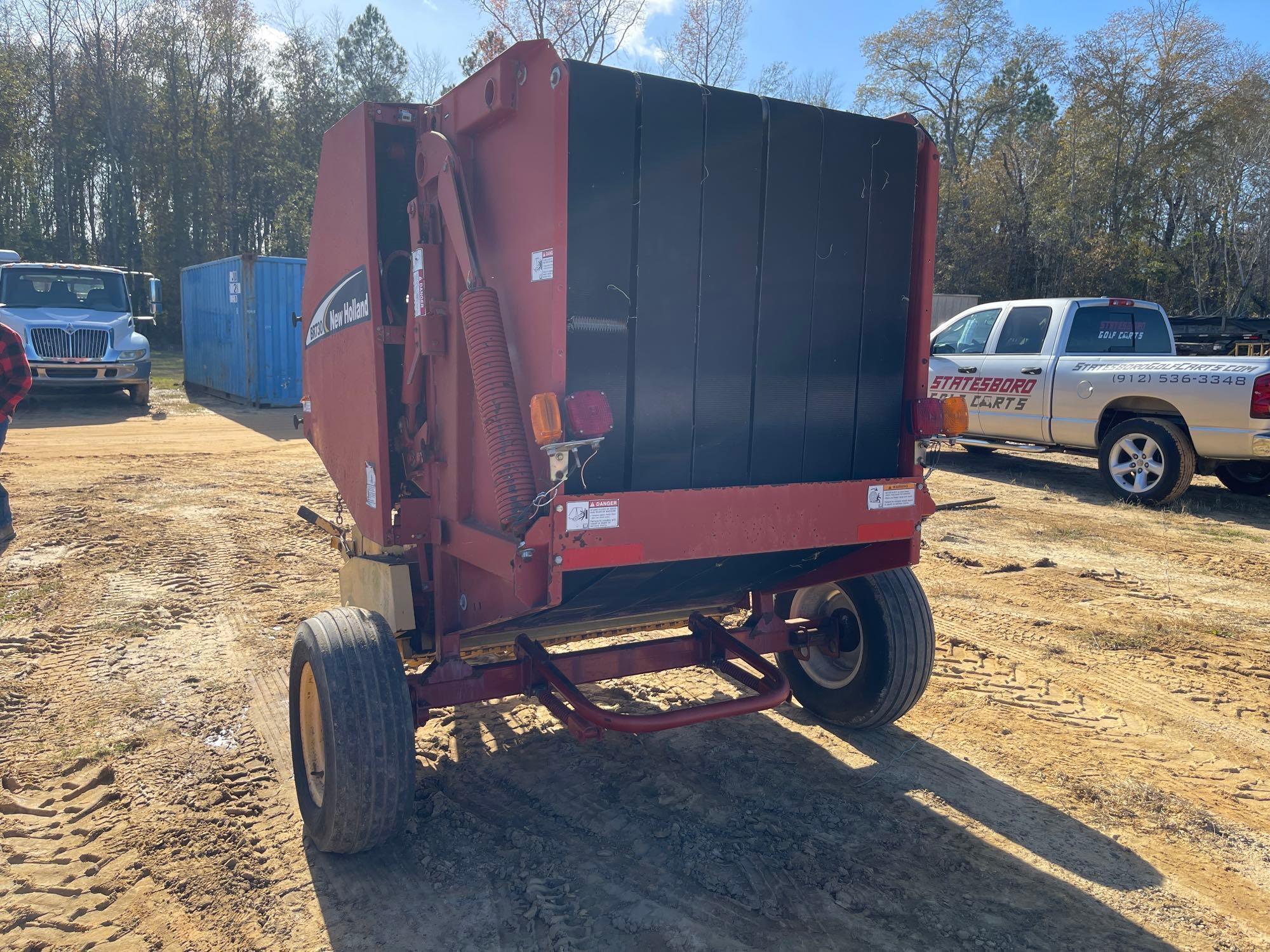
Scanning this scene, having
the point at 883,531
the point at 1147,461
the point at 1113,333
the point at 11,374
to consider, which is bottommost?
the point at 1147,461

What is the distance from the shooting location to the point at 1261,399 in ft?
28.2

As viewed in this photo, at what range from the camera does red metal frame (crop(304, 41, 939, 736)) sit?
9.50ft

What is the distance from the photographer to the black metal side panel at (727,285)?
3.14 meters

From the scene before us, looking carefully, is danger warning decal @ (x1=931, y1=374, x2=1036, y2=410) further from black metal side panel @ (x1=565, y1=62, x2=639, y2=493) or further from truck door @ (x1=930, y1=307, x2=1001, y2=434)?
black metal side panel @ (x1=565, y1=62, x2=639, y2=493)

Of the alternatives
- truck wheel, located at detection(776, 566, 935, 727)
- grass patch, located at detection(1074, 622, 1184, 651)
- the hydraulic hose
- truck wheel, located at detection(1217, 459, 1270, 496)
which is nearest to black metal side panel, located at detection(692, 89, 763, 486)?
the hydraulic hose

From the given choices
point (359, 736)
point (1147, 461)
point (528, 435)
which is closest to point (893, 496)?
point (528, 435)

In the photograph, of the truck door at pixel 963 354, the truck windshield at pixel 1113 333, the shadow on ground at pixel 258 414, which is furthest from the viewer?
the shadow on ground at pixel 258 414

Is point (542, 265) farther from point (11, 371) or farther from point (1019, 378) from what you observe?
point (1019, 378)

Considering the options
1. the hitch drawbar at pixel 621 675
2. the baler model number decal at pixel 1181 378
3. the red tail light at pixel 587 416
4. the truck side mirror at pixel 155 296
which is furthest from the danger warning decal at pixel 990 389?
the truck side mirror at pixel 155 296

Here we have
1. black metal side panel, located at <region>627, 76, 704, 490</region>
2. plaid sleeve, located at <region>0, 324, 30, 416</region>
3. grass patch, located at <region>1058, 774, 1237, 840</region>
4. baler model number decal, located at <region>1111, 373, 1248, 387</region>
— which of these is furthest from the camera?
baler model number decal, located at <region>1111, 373, 1248, 387</region>

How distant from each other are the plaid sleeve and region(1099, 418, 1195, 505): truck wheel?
1011 centimetres

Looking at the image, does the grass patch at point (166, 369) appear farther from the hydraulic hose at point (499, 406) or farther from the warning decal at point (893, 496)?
the warning decal at point (893, 496)

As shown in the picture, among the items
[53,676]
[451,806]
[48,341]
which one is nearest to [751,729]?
[451,806]

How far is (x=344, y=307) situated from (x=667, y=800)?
2.53 m
